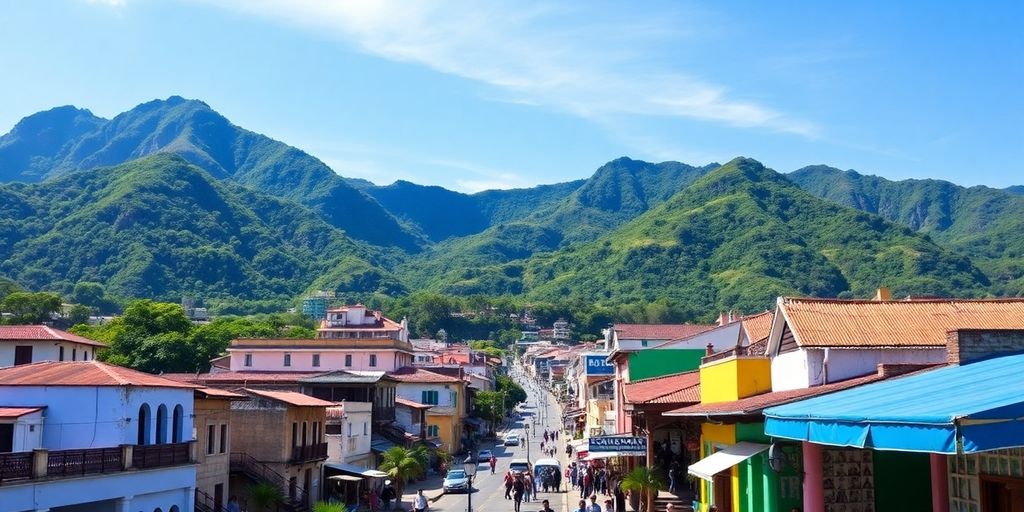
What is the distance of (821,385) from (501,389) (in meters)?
104

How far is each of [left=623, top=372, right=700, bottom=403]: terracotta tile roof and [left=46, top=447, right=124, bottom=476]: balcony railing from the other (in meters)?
16.2

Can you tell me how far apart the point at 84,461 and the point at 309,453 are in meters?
16.9

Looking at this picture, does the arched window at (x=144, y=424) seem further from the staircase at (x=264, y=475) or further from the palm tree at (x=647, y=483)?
the palm tree at (x=647, y=483)

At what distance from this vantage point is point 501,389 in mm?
123750

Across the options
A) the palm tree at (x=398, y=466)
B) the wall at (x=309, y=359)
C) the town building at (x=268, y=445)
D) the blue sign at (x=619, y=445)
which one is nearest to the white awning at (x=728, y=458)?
the blue sign at (x=619, y=445)

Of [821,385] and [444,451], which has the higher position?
[821,385]

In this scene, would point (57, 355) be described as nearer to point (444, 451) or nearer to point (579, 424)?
point (444, 451)

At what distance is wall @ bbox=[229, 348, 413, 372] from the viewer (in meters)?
78.4

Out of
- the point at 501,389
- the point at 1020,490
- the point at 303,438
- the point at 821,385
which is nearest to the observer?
the point at 1020,490

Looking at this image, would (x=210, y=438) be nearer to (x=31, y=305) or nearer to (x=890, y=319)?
(x=890, y=319)

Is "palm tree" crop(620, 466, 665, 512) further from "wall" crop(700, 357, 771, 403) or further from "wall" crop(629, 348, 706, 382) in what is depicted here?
"wall" crop(629, 348, 706, 382)

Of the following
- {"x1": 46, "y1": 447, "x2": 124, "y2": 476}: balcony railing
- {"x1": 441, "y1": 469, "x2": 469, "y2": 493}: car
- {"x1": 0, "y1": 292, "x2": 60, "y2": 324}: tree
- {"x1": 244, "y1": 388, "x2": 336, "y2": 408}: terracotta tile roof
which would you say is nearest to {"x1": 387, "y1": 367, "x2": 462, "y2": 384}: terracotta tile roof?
{"x1": 441, "y1": 469, "x2": 469, "y2": 493}: car

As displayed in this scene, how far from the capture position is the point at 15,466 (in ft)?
79.4

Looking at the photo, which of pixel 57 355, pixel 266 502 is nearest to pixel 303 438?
pixel 266 502
